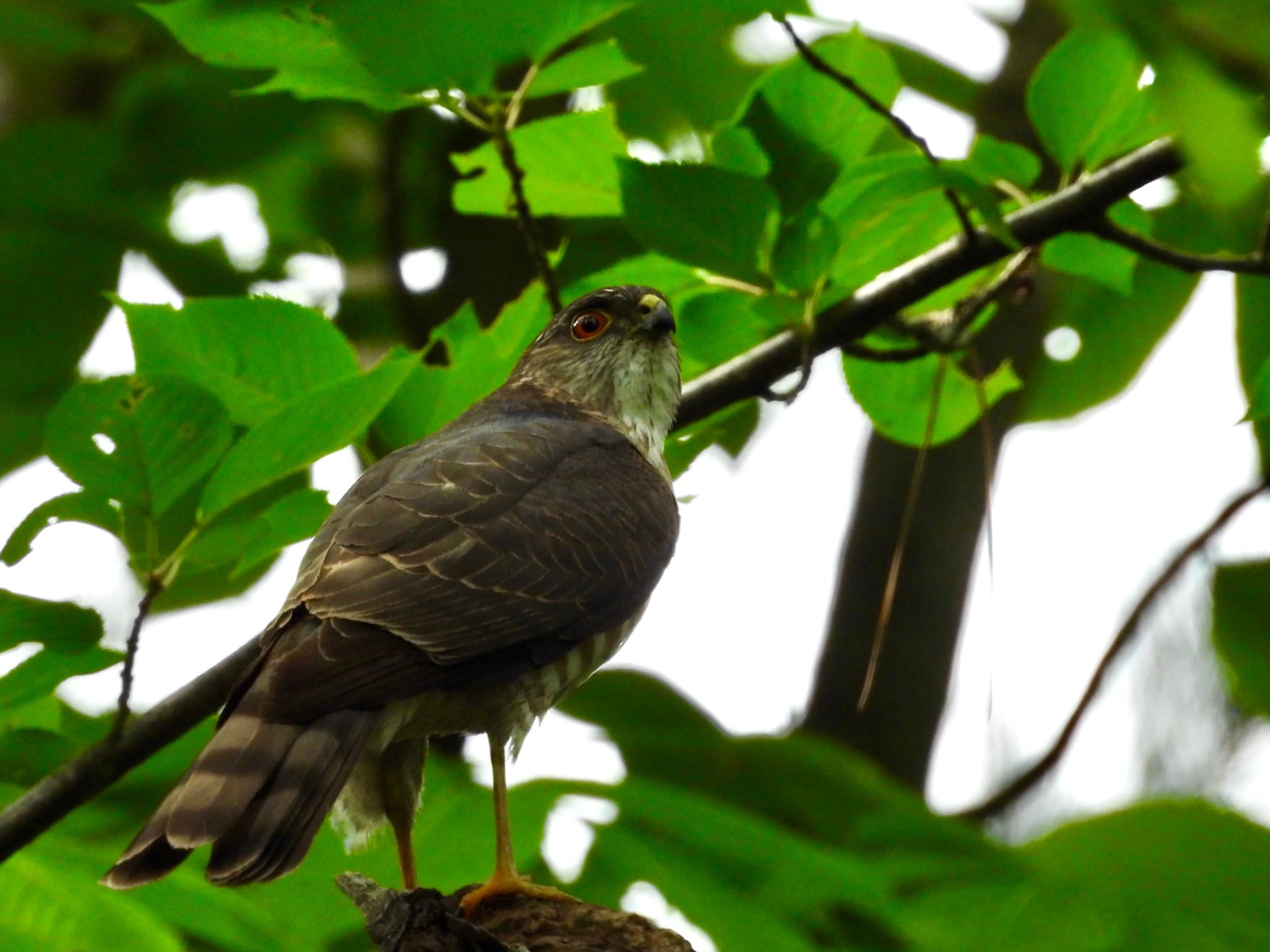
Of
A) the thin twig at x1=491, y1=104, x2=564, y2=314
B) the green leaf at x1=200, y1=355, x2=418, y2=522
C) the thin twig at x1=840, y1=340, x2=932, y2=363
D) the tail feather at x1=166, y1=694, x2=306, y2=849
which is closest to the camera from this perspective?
the tail feather at x1=166, y1=694, x2=306, y2=849

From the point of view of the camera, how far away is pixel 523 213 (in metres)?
4.00

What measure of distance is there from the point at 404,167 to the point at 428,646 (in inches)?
169

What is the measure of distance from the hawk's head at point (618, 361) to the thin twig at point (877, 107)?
1307 millimetres

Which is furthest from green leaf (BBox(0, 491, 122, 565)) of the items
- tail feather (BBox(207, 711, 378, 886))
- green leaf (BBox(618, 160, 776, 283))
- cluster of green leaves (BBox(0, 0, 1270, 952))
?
green leaf (BBox(618, 160, 776, 283))

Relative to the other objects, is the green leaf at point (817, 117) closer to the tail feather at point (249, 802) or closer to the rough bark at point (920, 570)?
the tail feather at point (249, 802)

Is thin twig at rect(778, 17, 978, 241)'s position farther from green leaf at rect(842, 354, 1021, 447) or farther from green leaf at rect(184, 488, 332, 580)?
green leaf at rect(184, 488, 332, 580)

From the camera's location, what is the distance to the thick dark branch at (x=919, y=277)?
3.70m

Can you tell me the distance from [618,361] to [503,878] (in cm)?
235

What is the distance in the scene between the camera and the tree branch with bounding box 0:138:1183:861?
139 inches

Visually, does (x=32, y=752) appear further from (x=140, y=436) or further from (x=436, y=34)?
(x=436, y=34)

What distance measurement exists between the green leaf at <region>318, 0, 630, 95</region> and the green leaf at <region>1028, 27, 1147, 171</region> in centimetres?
248

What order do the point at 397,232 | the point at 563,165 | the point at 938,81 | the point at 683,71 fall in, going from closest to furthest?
the point at 563,165 → the point at 683,71 → the point at 397,232 → the point at 938,81

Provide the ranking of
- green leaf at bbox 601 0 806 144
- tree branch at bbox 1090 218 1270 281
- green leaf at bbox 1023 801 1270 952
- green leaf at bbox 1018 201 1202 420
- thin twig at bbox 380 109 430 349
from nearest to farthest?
green leaf at bbox 1023 801 1270 952
tree branch at bbox 1090 218 1270 281
green leaf at bbox 1018 201 1202 420
green leaf at bbox 601 0 806 144
thin twig at bbox 380 109 430 349

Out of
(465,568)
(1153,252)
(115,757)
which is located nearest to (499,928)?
(465,568)
